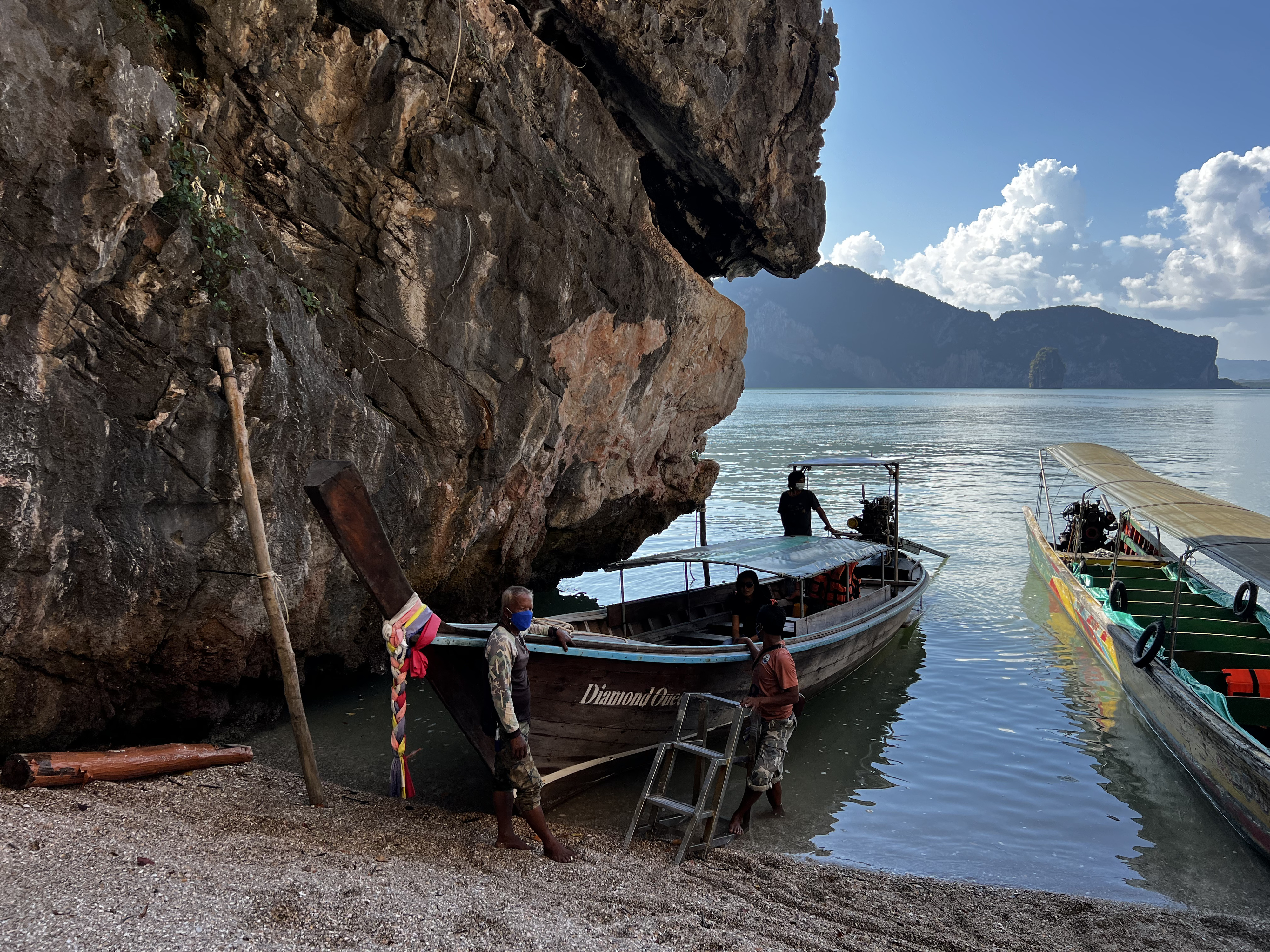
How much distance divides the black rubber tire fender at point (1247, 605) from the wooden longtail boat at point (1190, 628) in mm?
16

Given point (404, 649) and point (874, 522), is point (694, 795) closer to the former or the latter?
point (404, 649)

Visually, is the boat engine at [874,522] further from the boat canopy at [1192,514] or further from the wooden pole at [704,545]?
the wooden pole at [704,545]

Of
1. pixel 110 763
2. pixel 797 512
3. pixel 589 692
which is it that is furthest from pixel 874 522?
pixel 110 763

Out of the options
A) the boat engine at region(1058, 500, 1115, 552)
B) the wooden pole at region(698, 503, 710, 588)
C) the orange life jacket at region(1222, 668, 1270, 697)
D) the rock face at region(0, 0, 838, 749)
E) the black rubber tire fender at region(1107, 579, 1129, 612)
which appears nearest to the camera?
the rock face at region(0, 0, 838, 749)

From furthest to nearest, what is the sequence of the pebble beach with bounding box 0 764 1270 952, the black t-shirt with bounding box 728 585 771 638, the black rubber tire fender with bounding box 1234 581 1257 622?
1. the black rubber tire fender with bounding box 1234 581 1257 622
2. the black t-shirt with bounding box 728 585 771 638
3. the pebble beach with bounding box 0 764 1270 952

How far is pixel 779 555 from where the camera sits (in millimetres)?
10695

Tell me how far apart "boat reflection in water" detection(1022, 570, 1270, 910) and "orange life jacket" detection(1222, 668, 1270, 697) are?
1129mm

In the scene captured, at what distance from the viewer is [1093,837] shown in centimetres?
791

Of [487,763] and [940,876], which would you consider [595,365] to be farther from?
[940,876]

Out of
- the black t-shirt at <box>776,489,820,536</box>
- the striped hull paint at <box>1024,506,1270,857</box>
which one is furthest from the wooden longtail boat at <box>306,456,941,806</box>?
the striped hull paint at <box>1024,506,1270,857</box>

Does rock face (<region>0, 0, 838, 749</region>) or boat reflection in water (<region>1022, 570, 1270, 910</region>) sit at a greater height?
rock face (<region>0, 0, 838, 749</region>)

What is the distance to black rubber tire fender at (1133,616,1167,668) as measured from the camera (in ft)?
33.2

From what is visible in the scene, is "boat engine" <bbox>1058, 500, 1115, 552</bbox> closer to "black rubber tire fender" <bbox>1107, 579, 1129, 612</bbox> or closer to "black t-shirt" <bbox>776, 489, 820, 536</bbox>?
"black rubber tire fender" <bbox>1107, 579, 1129, 612</bbox>

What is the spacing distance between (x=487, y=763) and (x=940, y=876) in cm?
421
